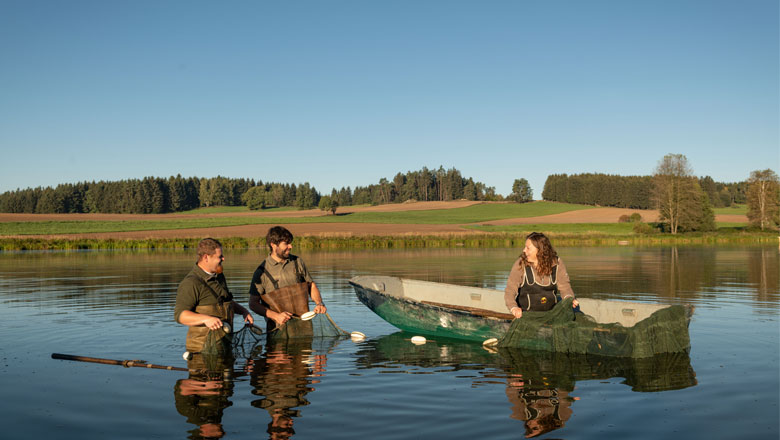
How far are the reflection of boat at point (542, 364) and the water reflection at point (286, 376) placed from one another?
762 mm

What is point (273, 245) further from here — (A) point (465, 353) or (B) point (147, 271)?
(B) point (147, 271)

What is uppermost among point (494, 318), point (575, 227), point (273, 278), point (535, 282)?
point (575, 227)

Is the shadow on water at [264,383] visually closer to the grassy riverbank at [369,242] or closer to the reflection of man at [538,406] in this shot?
the reflection of man at [538,406]

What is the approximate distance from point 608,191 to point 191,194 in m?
97.7

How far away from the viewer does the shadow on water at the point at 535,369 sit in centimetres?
709

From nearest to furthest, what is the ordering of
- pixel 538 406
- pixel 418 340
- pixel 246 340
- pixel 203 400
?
1. pixel 538 406
2. pixel 203 400
3. pixel 246 340
4. pixel 418 340

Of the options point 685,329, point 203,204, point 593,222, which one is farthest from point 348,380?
point 203,204

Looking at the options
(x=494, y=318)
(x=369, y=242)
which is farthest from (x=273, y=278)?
(x=369, y=242)

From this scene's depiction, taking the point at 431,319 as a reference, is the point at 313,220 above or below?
above

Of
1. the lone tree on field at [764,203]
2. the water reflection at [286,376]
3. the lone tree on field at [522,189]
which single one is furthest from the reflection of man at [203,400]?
the lone tree on field at [522,189]

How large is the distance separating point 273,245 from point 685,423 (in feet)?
19.5

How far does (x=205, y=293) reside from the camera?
817 centimetres

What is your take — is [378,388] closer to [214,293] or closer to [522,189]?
[214,293]

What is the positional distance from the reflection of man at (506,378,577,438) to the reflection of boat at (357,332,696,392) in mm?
312
